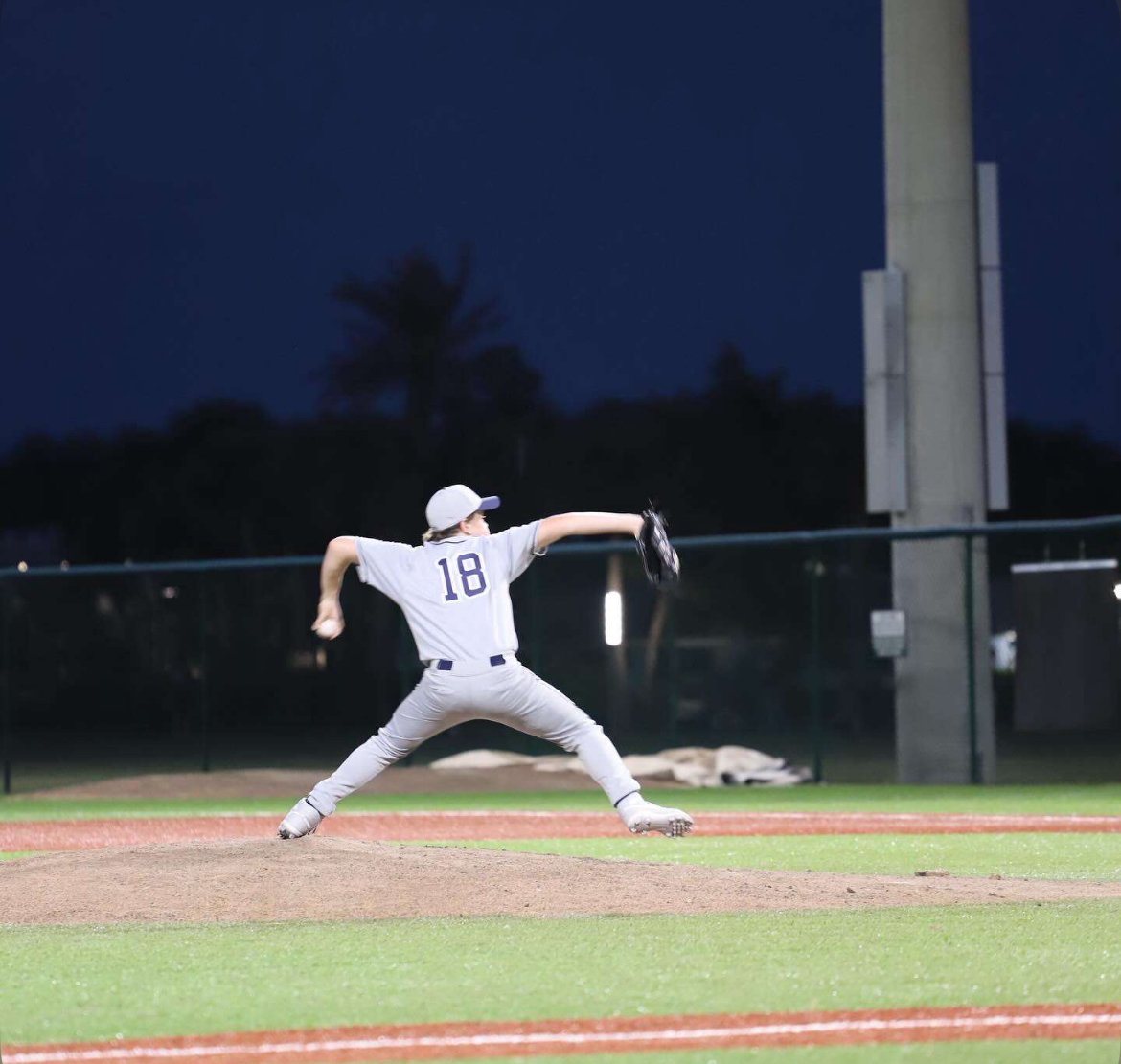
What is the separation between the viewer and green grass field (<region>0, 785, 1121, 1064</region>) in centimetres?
565

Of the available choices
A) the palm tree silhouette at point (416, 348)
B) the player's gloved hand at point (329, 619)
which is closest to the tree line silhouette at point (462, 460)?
the palm tree silhouette at point (416, 348)

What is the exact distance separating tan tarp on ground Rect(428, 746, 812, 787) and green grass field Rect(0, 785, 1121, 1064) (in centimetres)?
1143

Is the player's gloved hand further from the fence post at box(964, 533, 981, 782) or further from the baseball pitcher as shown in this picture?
A: the fence post at box(964, 533, 981, 782)

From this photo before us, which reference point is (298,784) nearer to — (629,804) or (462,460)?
(629,804)

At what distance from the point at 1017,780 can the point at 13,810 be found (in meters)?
10.2

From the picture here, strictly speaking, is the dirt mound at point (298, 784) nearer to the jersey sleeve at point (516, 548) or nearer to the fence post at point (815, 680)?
the fence post at point (815, 680)

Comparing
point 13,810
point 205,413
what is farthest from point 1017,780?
point 205,413

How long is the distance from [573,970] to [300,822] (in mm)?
3144

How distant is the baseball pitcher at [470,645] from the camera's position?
8906 millimetres

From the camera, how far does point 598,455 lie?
209 feet

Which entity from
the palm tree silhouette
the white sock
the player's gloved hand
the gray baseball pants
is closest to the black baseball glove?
the gray baseball pants

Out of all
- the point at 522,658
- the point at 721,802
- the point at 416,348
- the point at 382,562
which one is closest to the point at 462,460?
the point at 416,348

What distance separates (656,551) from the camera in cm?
888

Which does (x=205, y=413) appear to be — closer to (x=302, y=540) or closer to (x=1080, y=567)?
(x=302, y=540)
